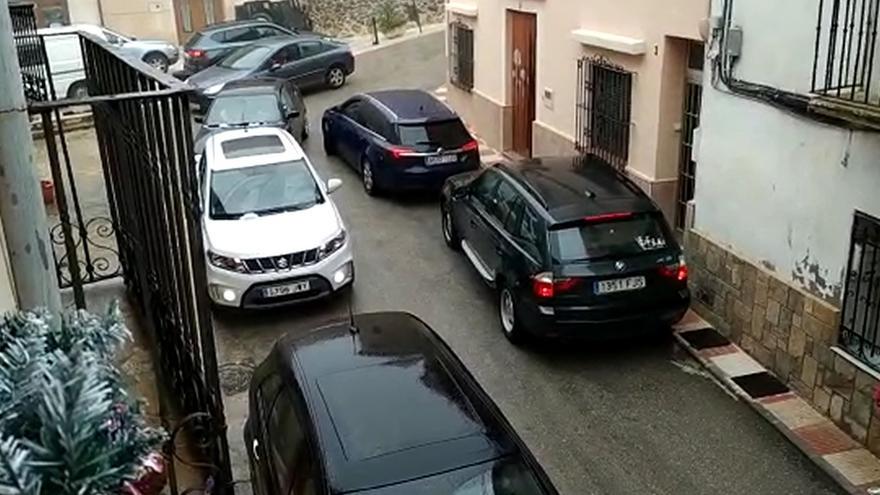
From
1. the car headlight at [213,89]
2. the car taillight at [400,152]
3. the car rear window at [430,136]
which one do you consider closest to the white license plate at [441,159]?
the car rear window at [430,136]

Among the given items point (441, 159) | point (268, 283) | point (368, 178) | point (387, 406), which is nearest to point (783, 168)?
point (387, 406)

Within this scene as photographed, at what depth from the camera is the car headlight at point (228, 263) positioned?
9281mm

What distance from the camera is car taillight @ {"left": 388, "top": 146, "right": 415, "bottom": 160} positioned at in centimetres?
1330

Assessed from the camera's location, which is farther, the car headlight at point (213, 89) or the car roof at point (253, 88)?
the car headlight at point (213, 89)

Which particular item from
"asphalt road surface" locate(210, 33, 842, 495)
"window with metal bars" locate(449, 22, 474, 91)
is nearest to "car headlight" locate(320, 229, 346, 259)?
"asphalt road surface" locate(210, 33, 842, 495)

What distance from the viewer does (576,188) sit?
9.05 meters

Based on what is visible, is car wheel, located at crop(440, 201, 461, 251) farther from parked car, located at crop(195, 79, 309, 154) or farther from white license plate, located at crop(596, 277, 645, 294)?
parked car, located at crop(195, 79, 309, 154)

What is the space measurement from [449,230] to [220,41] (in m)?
15.1

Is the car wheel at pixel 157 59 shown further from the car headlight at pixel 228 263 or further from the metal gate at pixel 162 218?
the metal gate at pixel 162 218

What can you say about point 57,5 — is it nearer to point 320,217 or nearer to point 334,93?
point 334,93

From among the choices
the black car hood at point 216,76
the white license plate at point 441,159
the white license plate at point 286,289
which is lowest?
the white license plate at point 286,289

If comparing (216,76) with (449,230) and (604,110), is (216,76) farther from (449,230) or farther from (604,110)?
(604,110)

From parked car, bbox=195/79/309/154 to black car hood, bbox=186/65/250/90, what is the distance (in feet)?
10.0

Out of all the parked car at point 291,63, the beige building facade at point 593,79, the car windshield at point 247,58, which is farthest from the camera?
the car windshield at point 247,58
